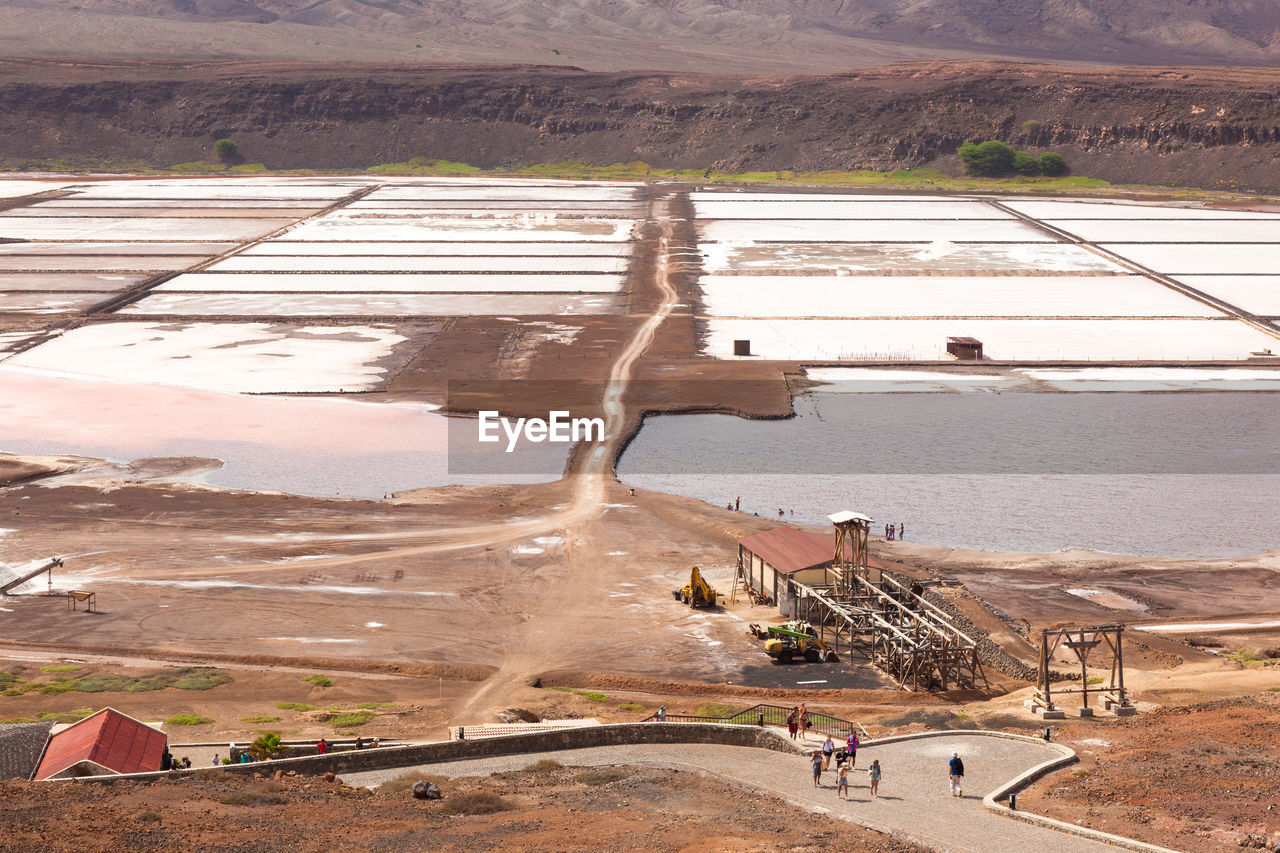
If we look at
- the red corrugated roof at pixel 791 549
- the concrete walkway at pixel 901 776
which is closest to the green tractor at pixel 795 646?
the red corrugated roof at pixel 791 549

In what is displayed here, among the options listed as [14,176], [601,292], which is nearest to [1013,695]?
[601,292]

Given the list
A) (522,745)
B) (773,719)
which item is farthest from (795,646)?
(522,745)

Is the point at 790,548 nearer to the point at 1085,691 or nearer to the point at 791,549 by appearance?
the point at 791,549

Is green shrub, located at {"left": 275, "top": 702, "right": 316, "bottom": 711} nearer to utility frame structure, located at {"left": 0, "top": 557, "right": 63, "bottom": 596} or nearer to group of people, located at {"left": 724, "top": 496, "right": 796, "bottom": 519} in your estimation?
utility frame structure, located at {"left": 0, "top": 557, "right": 63, "bottom": 596}

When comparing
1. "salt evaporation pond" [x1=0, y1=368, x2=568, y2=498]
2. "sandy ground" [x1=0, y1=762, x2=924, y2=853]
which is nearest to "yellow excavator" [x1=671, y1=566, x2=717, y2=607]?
"sandy ground" [x1=0, y1=762, x2=924, y2=853]

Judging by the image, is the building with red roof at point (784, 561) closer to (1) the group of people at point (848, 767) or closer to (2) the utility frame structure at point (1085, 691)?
(2) the utility frame structure at point (1085, 691)

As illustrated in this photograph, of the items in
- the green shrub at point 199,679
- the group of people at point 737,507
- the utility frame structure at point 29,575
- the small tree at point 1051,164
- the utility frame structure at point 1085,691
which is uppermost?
the small tree at point 1051,164
